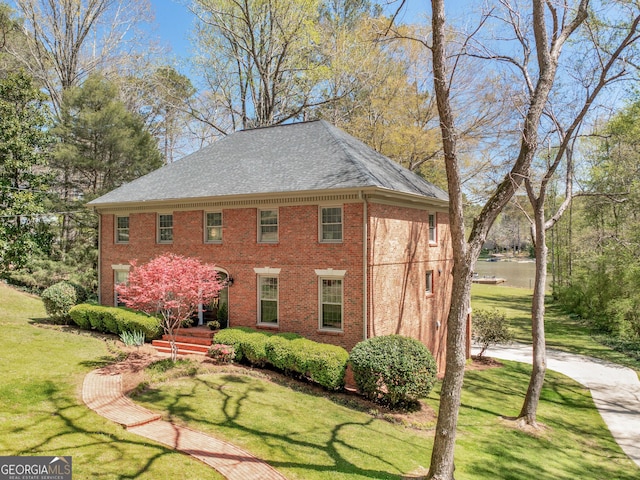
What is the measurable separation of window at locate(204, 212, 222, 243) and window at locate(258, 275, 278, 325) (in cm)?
267

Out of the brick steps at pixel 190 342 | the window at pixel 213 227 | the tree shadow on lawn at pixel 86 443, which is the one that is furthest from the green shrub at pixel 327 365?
the window at pixel 213 227

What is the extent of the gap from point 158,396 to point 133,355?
171 inches

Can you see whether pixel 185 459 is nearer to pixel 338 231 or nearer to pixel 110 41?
pixel 338 231

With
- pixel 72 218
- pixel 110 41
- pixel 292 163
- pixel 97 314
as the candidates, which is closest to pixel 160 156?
pixel 72 218

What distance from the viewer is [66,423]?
28.6 feet

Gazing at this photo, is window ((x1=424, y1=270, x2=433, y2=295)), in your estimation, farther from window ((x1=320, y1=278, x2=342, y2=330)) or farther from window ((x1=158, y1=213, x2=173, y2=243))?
window ((x1=158, y1=213, x2=173, y2=243))

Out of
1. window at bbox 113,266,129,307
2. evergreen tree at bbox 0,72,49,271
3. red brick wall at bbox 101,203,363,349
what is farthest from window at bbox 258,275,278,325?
evergreen tree at bbox 0,72,49,271

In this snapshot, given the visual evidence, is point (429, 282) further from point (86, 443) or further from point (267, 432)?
point (86, 443)

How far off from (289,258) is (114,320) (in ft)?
26.4

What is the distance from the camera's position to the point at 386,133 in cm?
2917

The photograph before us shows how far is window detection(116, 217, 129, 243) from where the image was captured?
18875mm

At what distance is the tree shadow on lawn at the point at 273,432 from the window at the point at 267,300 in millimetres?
3472

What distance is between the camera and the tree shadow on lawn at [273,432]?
26.6ft

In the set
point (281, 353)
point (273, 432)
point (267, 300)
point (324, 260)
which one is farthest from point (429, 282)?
point (273, 432)
